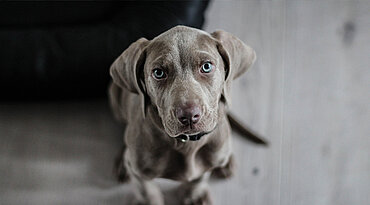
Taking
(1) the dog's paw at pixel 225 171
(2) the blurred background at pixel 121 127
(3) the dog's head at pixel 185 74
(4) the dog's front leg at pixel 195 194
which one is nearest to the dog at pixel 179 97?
(3) the dog's head at pixel 185 74

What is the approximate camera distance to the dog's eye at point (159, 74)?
1.20 meters

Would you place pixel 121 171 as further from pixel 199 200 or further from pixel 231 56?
pixel 231 56

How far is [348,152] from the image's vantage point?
192 centimetres

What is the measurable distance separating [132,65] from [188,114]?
11.0 inches

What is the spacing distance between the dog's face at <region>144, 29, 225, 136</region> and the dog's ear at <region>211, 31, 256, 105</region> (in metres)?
0.03

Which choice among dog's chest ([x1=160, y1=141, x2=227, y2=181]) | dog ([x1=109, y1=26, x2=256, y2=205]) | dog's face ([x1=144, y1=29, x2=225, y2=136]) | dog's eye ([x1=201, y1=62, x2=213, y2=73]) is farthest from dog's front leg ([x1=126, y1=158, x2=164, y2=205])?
dog's eye ([x1=201, y1=62, x2=213, y2=73])

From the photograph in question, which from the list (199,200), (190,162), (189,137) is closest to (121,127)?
(199,200)

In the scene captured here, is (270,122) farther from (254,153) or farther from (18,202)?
(18,202)

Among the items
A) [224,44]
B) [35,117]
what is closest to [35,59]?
[35,117]

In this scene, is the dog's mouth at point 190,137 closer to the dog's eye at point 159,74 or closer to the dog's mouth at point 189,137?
the dog's mouth at point 189,137

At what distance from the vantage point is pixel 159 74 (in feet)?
3.94

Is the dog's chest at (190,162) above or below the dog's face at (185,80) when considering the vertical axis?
below

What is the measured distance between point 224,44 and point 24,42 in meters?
1.11

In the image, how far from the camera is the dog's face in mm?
1135
